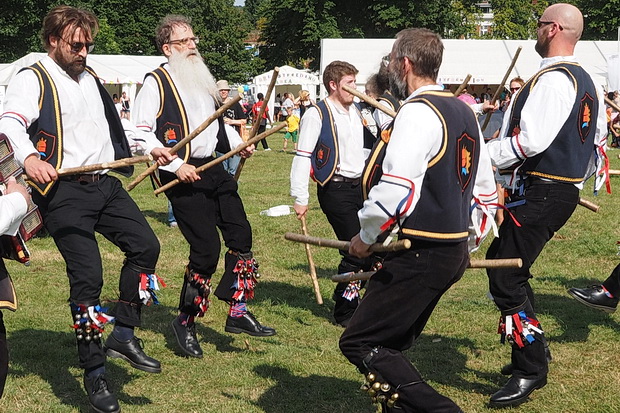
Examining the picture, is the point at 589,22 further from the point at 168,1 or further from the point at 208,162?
the point at 208,162

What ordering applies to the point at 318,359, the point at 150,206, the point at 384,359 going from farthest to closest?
the point at 150,206 → the point at 318,359 → the point at 384,359

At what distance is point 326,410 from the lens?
16.0ft

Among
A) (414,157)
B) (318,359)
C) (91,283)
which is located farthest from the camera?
(318,359)

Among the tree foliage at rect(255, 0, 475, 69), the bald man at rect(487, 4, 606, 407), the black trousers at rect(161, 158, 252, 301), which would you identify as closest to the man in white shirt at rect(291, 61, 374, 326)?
the black trousers at rect(161, 158, 252, 301)

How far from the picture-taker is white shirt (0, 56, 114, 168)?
4434 mm

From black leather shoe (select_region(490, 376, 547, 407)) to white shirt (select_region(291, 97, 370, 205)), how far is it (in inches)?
97.4

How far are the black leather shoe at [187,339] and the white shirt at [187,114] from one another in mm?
1189

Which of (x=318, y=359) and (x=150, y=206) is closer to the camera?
(x=318, y=359)

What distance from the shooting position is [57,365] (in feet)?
18.5

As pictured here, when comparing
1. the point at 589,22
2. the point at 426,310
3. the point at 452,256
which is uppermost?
the point at 452,256

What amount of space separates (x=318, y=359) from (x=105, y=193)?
Result: 1958 millimetres

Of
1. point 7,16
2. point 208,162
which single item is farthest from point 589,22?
point 208,162

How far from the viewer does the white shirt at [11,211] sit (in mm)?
3541

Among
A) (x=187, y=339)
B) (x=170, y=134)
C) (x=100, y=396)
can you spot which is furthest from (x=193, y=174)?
(x=100, y=396)
